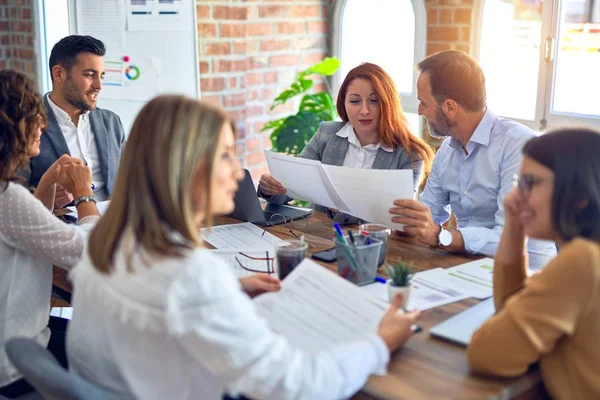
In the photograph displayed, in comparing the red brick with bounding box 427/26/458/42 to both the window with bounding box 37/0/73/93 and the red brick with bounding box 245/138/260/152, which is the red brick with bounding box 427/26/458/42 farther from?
the window with bounding box 37/0/73/93

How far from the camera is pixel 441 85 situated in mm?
2342

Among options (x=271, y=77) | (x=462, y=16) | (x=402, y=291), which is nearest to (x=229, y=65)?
(x=271, y=77)

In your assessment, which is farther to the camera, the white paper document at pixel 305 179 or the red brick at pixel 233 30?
the red brick at pixel 233 30

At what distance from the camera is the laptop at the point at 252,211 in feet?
7.43

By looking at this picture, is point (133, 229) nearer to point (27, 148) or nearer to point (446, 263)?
point (27, 148)

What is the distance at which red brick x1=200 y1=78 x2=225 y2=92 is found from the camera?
3561mm

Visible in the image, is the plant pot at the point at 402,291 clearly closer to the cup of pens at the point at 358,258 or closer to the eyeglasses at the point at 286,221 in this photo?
the cup of pens at the point at 358,258

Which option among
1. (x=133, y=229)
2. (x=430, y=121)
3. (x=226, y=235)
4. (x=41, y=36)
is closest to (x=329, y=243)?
(x=226, y=235)

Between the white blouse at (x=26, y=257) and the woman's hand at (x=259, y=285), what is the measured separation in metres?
0.46

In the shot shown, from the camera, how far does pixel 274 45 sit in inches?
154

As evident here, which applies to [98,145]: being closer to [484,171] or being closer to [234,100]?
[234,100]

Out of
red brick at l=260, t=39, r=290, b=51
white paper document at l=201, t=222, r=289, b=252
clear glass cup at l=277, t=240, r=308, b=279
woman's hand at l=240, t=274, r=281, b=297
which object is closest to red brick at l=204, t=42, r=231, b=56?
red brick at l=260, t=39, r=290, b=51

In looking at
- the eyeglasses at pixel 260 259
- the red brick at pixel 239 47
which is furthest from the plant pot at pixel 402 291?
the red brick at pixel 239 47

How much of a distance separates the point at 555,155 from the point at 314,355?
1.80 feet
